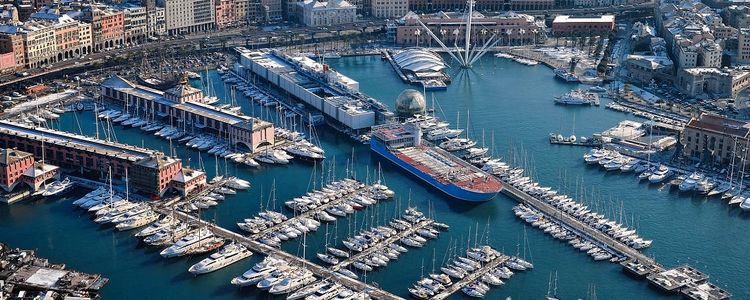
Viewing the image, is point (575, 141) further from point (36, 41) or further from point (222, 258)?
point (36, 41)

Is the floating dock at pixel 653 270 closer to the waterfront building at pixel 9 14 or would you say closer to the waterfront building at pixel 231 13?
the waterfront building at pixel 9 14

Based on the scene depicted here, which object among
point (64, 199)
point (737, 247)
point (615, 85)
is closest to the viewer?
point (737, 247)

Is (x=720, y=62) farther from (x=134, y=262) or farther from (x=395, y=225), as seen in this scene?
(x=134, y=262)

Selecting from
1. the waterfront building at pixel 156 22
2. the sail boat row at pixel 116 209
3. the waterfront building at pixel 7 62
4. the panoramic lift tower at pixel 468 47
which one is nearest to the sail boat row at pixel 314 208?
the sail boat row at pixel 116 209

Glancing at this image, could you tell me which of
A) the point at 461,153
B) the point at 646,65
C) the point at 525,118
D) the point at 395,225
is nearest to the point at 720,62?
the point at 646,65

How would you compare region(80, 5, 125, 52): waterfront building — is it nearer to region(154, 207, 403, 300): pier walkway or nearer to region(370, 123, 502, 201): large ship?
region(370, 123, 502, 201): large ship
